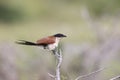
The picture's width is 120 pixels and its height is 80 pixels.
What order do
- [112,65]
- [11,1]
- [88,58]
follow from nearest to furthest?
[88,58], [112,65], [11,1]

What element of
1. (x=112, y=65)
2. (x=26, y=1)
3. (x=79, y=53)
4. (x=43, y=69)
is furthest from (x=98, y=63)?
(x=26, y=1)

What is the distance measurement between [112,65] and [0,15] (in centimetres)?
1525

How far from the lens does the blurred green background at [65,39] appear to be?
33.3 feet

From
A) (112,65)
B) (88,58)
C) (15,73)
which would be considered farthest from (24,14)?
(15,73)

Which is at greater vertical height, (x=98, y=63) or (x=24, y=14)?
(x=98, y=63)

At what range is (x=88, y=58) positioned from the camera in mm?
11219

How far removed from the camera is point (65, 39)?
1703 cm

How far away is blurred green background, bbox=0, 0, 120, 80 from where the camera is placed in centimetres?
1014

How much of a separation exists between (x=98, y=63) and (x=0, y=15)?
18.8 metres

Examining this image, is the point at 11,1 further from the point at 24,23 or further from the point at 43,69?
the point at 43,69

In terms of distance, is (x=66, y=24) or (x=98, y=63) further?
(x=66, y=24)

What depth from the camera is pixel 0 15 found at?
92.4ft

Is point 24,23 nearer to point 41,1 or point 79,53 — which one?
point 41,1

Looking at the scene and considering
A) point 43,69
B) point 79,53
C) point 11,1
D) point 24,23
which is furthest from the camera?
point 11,1
